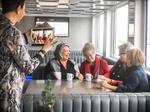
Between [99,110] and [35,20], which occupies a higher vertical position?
[35,20]

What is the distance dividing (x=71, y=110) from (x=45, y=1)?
18.8ft

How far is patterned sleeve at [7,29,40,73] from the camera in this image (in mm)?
2090

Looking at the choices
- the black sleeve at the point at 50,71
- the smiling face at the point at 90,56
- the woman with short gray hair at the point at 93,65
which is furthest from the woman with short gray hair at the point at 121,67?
the black sleeve at the point at 50,71

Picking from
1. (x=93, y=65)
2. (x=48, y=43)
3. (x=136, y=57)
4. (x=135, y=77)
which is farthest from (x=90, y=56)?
(x=48, y=43)

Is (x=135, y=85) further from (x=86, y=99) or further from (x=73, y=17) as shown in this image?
(x=73, y=17)

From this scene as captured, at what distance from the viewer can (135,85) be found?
328 centimetres

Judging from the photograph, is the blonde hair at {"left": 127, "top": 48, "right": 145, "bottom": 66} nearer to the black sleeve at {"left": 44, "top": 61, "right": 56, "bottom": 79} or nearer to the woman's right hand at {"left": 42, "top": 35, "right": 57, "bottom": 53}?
the woman's right hand at {"left": 42, "top": 35, "right": 57, "bottom": 53}

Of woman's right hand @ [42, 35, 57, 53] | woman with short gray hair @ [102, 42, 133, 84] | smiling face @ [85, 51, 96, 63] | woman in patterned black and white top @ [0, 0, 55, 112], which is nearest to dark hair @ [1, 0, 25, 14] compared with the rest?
woman in patterned black and white top @ [0, 0, 55, 112]

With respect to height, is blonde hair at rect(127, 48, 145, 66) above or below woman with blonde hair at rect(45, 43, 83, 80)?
above

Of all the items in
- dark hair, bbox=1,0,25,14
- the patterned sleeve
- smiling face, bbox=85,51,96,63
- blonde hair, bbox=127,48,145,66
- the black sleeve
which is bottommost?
the black sleeve

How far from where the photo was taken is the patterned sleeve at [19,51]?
2.09 metres

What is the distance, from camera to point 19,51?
82.4 inches

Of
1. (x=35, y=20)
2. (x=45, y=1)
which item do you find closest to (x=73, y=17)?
(x=35, y=20)

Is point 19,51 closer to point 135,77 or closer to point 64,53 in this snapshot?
point 135,77
